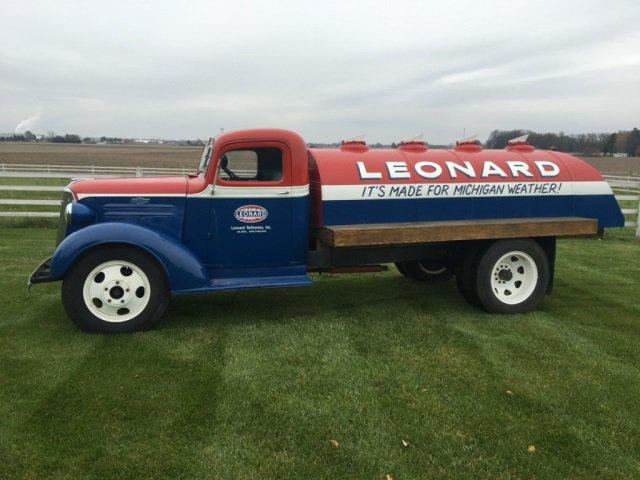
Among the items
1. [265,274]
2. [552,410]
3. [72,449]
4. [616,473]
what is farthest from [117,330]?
[616,473]

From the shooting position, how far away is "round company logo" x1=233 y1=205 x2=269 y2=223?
5.42 m

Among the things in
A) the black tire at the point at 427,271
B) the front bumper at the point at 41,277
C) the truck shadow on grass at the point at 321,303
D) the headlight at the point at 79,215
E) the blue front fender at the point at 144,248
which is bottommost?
the truck shadow on grass at the point at 321,303

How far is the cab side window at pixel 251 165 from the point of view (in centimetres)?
544

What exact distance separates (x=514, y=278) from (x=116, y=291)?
168 inches

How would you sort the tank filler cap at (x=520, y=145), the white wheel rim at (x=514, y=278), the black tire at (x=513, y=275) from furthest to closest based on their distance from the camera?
the tank filler cap at (x=520, y=145), the white wheel rim at (x=514, y=278), the black tire at (x=513, y=275)

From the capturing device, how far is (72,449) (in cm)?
319

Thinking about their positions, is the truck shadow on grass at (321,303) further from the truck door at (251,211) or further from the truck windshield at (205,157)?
the truck windshield at (205,157)

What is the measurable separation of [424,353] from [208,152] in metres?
3.07

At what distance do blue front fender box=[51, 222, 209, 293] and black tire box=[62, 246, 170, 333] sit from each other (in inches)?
3.3

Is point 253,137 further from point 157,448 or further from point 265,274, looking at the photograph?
point 157,448

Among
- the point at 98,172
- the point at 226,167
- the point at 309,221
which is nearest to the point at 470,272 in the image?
the point at 309,221

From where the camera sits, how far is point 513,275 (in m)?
6.09

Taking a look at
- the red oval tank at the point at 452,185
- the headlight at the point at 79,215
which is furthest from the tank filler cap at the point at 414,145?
the headlight at the point at 79,215

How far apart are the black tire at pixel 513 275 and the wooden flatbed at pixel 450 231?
202mm
